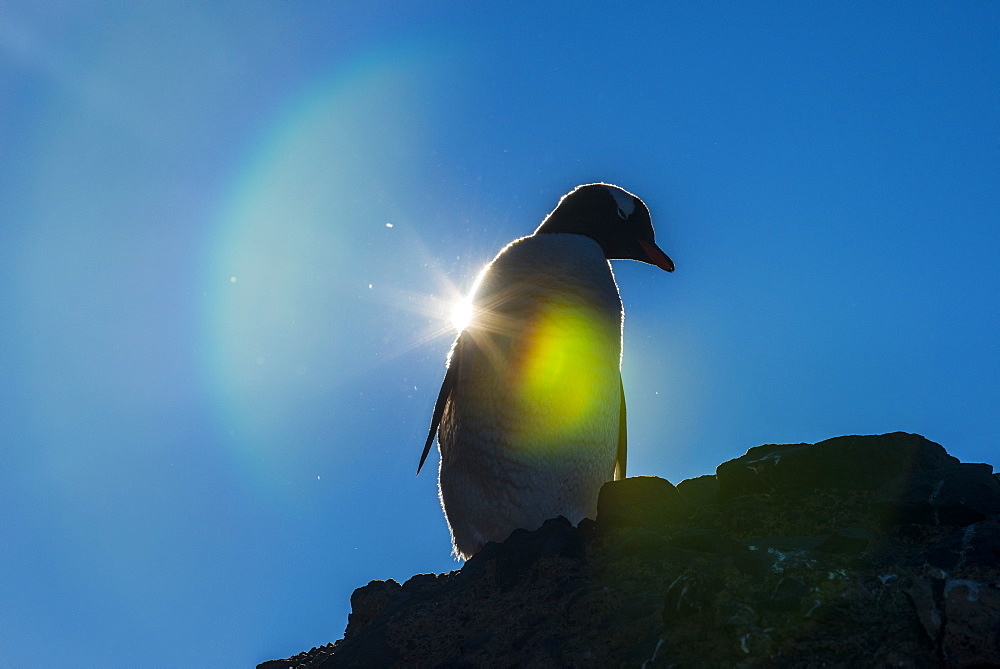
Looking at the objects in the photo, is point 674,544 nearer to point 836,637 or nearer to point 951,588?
point 836,637

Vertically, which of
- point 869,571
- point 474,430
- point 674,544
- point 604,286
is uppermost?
point 604,286

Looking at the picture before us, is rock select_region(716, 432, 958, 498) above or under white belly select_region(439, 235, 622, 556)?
under

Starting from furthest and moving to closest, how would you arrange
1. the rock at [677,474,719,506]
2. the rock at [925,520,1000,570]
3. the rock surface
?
1. the rock at [677,474,719,506]
2. the rock at [925,520,1000,570]
3. the rock surface

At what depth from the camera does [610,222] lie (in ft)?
21.9

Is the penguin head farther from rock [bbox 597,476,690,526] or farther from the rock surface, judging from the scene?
rock [bbox 597,476,690,526]

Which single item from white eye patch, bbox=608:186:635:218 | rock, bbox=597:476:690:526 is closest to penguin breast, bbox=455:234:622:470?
rock, bbox=597:476:690:526

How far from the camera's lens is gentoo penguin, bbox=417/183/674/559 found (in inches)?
205

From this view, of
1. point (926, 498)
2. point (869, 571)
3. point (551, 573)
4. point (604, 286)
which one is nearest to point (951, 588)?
point (869, 571)

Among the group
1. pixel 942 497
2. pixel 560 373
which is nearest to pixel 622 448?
pixel 560 373

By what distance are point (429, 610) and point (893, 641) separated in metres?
2.20

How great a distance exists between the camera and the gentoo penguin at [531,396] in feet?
17.1

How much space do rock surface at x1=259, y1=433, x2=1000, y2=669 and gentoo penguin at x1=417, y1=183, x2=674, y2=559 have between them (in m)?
0.77

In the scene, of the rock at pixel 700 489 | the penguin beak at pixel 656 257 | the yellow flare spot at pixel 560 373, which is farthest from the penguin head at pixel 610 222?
the rock at pixel 700 489

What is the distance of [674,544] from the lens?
11.9ft
